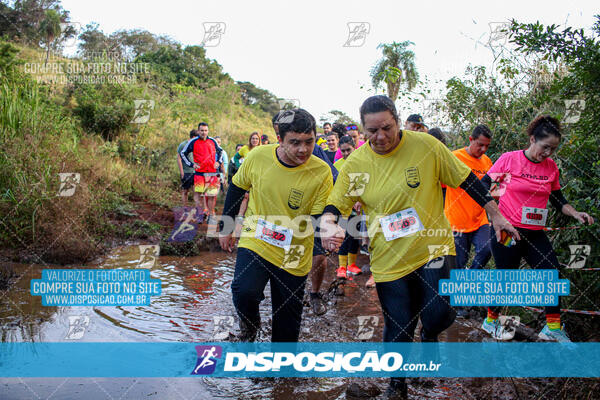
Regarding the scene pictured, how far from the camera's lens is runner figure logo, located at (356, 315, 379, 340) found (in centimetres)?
472

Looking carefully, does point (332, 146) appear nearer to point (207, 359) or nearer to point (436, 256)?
point (207, 359)

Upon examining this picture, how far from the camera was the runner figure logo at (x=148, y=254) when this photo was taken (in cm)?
749

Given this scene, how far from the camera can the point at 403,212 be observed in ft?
10.3

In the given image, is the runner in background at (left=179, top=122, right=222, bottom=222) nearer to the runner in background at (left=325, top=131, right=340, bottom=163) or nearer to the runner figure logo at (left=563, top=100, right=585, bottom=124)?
the runner in background at (left=325, top=131, right=340, bottom=163)

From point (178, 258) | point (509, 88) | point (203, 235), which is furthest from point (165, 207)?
point (509, 88)

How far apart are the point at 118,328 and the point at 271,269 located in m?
2.00

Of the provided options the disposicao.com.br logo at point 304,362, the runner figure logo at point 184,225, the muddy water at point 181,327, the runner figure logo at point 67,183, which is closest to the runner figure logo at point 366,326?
the muddy water at point 181,327

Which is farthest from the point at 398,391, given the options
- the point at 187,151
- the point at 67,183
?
the point at 187,151

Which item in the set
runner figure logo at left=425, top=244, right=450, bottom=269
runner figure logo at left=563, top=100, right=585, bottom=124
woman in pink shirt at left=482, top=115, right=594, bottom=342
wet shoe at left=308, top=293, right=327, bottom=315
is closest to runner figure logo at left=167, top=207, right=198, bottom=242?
wet shoe at left=308, top=293, right=327, bottom=315

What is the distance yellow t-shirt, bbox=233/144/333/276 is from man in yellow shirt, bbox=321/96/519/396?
397mm

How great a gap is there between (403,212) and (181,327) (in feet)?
9.24

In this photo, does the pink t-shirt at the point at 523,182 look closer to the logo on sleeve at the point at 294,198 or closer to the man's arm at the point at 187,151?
the logo on sleeve at the point at 294,198

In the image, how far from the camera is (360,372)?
3.89 meters

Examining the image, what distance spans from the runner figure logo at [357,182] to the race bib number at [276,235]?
0.65 m
